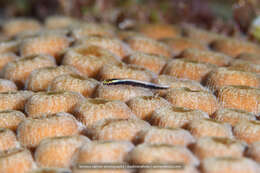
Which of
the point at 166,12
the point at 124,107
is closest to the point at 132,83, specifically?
the point at 124,107

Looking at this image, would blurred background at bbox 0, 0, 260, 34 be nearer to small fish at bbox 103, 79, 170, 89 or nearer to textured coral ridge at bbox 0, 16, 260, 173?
textured coral ridge at bbox 0, 16, 260, 173

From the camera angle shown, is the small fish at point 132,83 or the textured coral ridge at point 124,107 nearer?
the textured coral ridge at point 124,107

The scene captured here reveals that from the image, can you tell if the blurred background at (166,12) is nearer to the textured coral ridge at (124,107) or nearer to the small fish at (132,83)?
the textured coral ridge at (124,107)

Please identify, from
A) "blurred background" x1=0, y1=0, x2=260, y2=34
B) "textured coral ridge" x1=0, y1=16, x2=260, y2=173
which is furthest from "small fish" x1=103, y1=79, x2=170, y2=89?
"blurred background" x1=0, y1=0, x2=260, y2=34

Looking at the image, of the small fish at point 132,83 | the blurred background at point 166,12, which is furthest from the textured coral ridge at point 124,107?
the blurred background at point 166,12

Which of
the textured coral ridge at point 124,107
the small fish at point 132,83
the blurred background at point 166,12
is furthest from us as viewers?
the blurred background at point 166,12

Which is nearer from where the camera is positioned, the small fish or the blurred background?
the small fish
